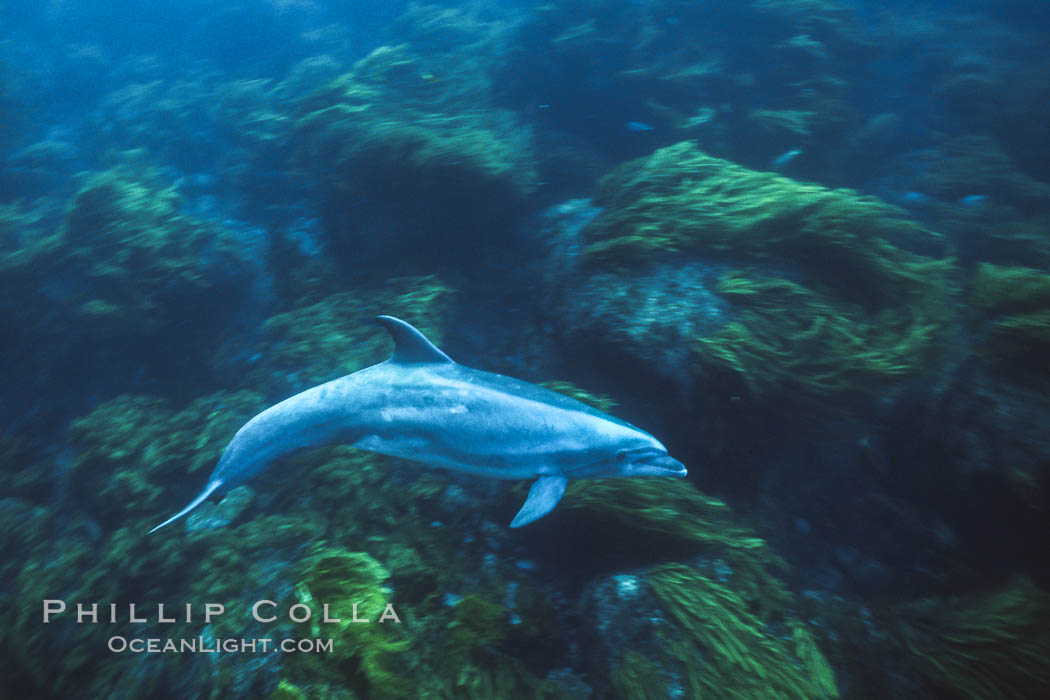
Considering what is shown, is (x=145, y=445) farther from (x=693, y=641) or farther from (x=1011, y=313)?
(x=1011, y=313)

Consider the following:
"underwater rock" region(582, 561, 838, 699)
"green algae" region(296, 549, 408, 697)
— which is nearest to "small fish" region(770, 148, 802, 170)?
"underwater rock" region(582, 561, 838, 699)

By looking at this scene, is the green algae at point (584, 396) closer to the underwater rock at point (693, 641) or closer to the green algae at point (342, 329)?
the underwater rock at point (693, 641)

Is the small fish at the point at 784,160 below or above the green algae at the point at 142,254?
above

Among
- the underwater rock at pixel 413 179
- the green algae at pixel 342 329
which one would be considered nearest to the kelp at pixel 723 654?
the green algae at pixel 342 329

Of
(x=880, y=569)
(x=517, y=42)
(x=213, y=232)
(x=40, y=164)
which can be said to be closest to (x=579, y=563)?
(x=880, y=569)

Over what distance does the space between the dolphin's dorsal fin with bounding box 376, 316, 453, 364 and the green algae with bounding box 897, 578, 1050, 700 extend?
3.79 meters

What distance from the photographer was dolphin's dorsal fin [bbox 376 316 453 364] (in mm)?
3443

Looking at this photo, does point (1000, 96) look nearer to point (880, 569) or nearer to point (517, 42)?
point (517, 42)

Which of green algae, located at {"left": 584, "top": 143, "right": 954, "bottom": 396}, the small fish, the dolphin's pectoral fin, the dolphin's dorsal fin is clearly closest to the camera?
the dolphin's pectoral fin

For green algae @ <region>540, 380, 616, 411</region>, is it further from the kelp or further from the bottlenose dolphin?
the kelp

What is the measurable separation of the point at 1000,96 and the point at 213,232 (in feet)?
49.8

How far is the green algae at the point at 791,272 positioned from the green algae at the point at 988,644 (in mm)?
1591

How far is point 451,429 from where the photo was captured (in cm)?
333

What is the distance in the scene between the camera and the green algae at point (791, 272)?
3.90m
